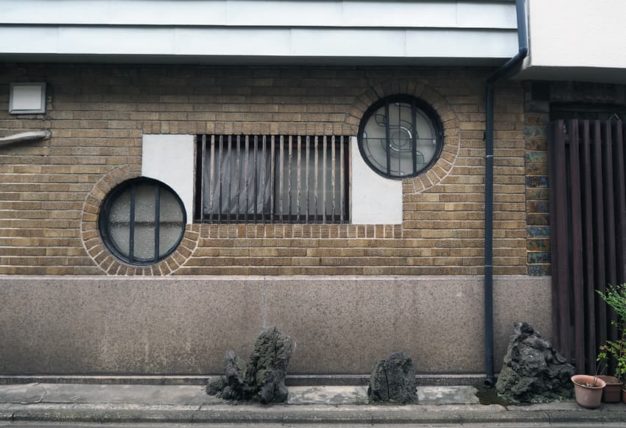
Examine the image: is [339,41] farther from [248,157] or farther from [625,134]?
[625,134]

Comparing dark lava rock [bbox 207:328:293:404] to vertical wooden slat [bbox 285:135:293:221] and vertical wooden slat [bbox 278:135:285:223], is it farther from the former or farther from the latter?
vertical wooden slat [bbox 278:135:285:223]

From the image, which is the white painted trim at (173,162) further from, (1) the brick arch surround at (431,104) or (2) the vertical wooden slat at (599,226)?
(2) the vertical wooden slat at (599,226)

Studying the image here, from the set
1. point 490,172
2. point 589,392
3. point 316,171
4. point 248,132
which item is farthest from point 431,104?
point 589,392

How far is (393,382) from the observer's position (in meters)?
4.68

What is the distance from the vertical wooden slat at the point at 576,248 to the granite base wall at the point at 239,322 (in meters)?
0.83

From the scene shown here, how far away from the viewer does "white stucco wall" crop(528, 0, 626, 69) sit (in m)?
4.91

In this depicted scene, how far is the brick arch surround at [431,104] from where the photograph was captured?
538 centimetres

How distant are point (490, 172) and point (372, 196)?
1.37 meters

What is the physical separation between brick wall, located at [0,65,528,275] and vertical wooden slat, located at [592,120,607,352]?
65cm

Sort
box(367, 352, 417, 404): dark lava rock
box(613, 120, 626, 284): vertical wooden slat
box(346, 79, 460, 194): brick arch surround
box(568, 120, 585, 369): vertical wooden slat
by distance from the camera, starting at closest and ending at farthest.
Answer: box(367, 352, 417, 404): dark lava rock
box(568, 120, 585, 369): vertical wooden slat
box(613, 120, 626, 284): vertical wooden slat
box(346, 79, 460, 194): brick arch surround

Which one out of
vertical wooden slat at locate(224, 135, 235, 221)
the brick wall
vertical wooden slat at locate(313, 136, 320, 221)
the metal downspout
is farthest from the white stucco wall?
vertical wooden slat at locate(224, 135, 235, 221)

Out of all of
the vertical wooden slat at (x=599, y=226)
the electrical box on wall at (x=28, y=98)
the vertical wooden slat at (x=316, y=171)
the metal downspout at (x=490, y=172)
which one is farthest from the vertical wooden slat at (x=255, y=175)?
the vertical wooden slat at (x=599, y=226)

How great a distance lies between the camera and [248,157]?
214 inches

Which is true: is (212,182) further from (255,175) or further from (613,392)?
(613,392)
